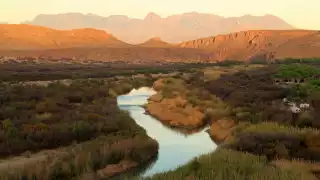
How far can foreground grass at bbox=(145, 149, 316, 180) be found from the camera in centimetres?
1400

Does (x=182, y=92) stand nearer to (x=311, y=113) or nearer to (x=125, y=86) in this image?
(x=125, y=86)

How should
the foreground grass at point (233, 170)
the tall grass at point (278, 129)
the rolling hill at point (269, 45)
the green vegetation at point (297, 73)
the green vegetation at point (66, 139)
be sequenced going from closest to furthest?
the foreground grass at point (233, 170)
the green vegetation at point (66, 139)
the tall grass at point (278, 129)
the green vegetation at point (297, 73)
the rolling hill at point (269, 45)

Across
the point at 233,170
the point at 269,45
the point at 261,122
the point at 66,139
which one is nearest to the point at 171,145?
the point at 261,122

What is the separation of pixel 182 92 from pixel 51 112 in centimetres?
2200

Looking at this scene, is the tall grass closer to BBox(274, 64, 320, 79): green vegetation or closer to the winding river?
the winding river

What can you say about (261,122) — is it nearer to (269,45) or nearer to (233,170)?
(233,170)

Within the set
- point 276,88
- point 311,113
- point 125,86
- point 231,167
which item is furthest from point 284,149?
point 125,86

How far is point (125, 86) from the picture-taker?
5697 cm

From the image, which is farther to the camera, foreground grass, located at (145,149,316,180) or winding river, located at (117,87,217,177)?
winding river, located at (117,87,217,177)

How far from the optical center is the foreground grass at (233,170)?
45.9 ft

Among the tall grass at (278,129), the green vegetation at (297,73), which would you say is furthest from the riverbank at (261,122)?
the green vegetation at (297,73)

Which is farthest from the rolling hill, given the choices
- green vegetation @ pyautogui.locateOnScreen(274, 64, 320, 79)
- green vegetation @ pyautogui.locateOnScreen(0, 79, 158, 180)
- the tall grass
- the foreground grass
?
the foreground grass

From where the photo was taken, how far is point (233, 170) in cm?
1466

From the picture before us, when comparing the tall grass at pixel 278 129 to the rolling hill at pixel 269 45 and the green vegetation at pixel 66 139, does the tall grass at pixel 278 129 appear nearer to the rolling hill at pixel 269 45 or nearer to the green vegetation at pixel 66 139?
the green vegetation at pixel 66 139
